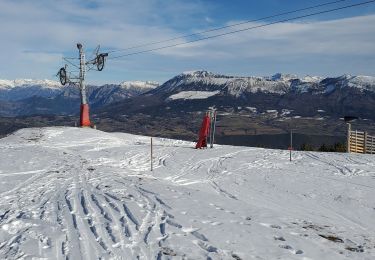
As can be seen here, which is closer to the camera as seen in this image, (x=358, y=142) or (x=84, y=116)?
(x=358, y=142)

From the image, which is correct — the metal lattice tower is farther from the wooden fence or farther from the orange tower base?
the wooden fence

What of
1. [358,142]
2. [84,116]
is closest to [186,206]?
[358,142]

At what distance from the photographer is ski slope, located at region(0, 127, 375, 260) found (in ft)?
33.6

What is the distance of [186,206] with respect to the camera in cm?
1441

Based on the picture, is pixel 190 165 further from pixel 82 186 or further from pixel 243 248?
pixel 243 248

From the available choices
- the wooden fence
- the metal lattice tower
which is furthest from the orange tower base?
the wooden fence

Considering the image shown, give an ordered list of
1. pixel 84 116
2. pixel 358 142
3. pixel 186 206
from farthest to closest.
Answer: pixel 84 116 < pixel 358 142 < pixel 186 206

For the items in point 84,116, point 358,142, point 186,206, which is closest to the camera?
point 186,206

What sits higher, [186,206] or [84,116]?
[84,116]

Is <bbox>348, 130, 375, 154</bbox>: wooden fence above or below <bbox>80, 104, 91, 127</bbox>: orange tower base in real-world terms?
below

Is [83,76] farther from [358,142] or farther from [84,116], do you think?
[358,142]

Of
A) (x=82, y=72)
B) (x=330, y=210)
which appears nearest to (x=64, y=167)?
(x=330, y=210)

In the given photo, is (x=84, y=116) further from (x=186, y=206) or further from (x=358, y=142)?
(x=186, y=206)

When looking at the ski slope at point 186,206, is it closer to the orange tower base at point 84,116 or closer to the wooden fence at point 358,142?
the wooden fence at point 358,142
